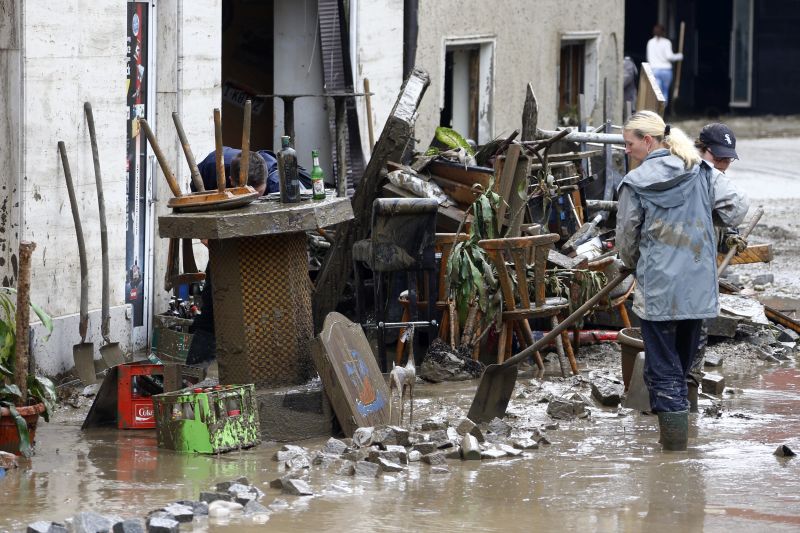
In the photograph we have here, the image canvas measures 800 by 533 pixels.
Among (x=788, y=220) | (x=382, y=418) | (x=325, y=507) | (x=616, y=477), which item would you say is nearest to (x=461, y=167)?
(x=382, y=418)

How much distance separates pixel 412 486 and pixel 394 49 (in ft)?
27.0

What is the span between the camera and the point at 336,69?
42.0 ft

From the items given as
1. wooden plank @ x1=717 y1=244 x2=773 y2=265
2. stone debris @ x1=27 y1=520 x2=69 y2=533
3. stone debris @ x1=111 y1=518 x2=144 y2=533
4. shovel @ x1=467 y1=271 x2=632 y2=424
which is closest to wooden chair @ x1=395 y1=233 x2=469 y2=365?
shovel @ x1=467 y1=271 x2=632 y2=424

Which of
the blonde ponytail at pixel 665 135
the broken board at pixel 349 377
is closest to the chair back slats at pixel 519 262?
the broken board at pixel 349 377

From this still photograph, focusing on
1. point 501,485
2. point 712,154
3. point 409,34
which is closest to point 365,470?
point 501,485

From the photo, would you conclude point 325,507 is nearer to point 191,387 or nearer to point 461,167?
point 191,387

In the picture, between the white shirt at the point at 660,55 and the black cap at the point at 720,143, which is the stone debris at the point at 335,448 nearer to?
the black cap at the point at 720,143

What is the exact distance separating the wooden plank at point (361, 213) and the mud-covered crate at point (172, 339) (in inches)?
39.7

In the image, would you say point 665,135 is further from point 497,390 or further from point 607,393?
point 607,393

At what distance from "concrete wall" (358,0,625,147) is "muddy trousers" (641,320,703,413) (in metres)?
6.88

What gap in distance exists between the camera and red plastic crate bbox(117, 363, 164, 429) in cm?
745

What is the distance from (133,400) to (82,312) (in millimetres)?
1241

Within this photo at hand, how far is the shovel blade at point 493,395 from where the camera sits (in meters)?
7.59

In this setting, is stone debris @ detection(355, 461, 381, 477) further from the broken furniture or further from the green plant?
the broken furniture
